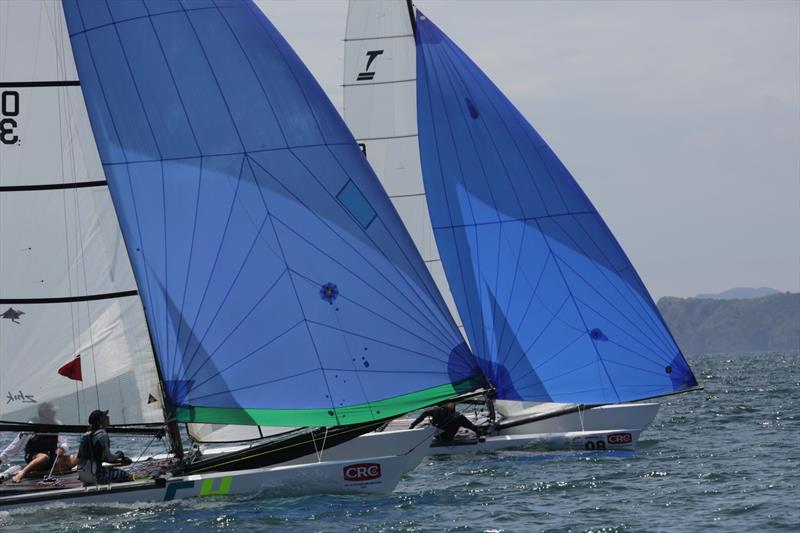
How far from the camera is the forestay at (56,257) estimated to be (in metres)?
15.1

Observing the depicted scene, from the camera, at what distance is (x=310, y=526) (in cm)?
1329

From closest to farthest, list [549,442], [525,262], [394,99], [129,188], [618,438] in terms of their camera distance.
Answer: [129,188] < [618,438] < [525,262] < [549,442] < [394,99]

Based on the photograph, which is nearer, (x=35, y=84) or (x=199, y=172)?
(x=199, y=172)

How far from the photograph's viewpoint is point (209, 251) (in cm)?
1500

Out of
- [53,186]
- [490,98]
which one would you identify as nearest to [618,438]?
[490,98]

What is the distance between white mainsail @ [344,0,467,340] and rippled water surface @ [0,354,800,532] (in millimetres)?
4441

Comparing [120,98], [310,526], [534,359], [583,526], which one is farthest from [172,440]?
[534,359]

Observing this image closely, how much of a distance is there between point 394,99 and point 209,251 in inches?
309

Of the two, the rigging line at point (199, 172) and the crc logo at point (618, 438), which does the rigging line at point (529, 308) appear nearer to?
the crc logo at point (618, 438)

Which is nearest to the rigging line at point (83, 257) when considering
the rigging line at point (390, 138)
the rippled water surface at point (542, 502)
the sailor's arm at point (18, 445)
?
the sailor's arm at point (18, 445)

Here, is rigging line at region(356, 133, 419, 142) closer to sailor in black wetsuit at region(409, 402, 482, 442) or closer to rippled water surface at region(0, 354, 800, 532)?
sailor in black wetsuit at region(409, 402, 482, 442)

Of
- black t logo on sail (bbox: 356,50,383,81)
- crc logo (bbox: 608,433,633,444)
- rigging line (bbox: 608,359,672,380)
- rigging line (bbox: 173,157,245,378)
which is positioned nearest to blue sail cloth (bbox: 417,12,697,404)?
rigging line (bbox: 608,359,672,380)

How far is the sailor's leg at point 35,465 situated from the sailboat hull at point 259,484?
0.89 meters

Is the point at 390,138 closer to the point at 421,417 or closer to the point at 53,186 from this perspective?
the point at 421,417
